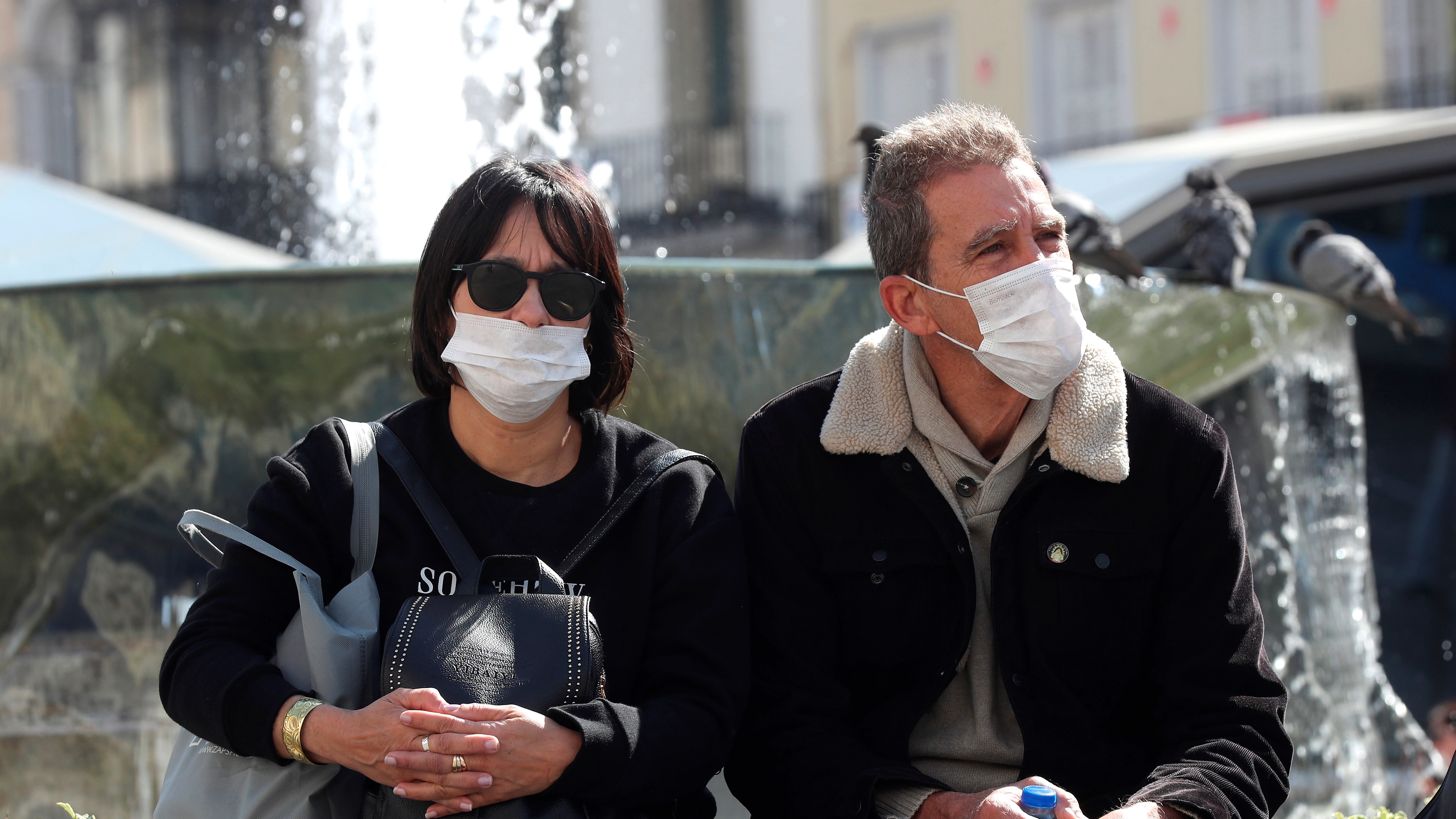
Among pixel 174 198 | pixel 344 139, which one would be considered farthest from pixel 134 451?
pixel 174 198

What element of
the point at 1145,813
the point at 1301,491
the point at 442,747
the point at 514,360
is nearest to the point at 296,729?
the point at 442,747

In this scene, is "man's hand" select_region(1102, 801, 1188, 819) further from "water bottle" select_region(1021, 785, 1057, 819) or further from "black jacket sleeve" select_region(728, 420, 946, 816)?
"black jacket sleeve" select_region(728, 420, 946, 816)

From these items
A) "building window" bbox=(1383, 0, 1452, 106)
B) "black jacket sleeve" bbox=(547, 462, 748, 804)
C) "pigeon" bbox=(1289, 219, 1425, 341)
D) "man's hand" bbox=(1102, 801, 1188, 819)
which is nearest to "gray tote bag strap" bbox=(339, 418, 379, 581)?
"black jacket sleeve" bbox=(547, 462, 748, 804)

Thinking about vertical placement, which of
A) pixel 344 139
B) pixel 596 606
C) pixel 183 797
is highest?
pixel 344 139

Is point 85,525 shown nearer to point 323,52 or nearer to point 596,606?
point 596,606

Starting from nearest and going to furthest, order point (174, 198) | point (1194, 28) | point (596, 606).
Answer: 1. point (596, 606)
2. point (1194, 28)
3. point (174, 198)

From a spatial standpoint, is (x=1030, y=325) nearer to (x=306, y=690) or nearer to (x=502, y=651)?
(x=502, y=651)

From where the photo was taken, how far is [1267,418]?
5.03m

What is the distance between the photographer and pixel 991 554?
259 cm

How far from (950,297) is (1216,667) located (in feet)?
2.43

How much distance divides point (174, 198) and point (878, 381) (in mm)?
17183

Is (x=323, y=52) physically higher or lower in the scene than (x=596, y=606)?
higher

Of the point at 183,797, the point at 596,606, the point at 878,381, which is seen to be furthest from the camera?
the point at 878,381

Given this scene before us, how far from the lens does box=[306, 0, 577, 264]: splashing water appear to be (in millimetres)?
8305
